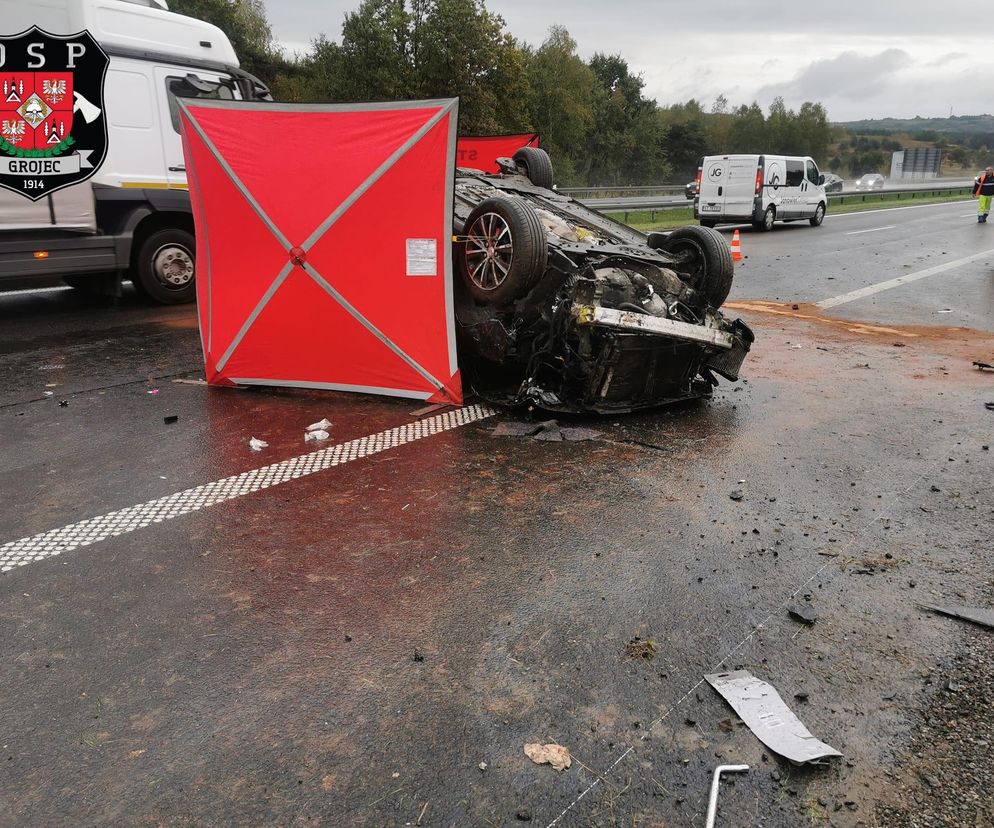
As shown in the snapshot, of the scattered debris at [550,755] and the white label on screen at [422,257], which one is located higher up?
the white label on screen at [422,257]

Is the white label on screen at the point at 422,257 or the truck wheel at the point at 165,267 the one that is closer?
the white label on screen at the point at 422,257

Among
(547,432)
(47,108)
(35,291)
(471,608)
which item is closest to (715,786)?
(471,608)

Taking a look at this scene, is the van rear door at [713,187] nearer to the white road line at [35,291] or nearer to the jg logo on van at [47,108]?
the white road line at [35,291]

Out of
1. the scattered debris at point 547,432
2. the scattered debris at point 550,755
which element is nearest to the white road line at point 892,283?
the scattered debris at point 547,432

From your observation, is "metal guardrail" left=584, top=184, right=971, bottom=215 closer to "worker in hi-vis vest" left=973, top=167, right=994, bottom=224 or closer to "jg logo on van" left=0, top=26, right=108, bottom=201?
"worker in hi-vis vest" left=973, top=167, right=994, bottom=224

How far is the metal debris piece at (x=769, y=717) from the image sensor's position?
7.69 ft

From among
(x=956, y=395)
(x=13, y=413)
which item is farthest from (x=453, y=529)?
(x=956, y=395)

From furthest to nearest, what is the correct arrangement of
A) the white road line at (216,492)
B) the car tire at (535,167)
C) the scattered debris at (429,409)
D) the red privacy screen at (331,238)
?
1. the car tire at (535,167)
2. the scattered debris at (429,409)
3. the red privacy screen at (331,238)
4. the white road line at (216,492)

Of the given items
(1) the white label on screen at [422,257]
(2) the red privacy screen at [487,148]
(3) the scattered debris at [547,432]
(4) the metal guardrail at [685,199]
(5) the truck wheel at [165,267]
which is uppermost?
(2) the red privacy screen at [487,148]

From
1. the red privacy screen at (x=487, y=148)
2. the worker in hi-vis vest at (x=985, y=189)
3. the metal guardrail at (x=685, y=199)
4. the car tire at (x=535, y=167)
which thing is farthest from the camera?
the metal guardrail at (x=685, y=199)

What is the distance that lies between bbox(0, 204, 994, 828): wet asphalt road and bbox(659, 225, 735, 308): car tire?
89cm

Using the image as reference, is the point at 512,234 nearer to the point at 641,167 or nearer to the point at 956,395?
the point at 956,395

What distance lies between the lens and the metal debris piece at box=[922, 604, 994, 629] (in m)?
3.07

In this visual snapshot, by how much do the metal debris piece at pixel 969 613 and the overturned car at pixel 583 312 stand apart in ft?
8.36
